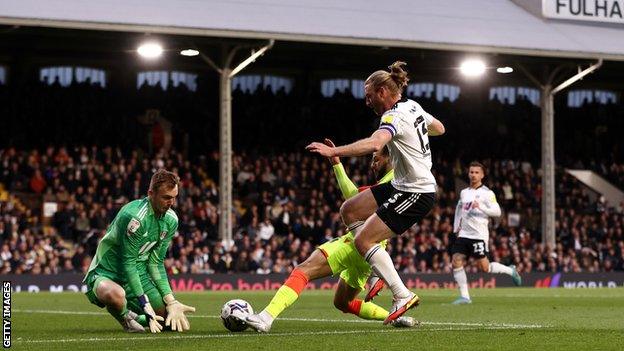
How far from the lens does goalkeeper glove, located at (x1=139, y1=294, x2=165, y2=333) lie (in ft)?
35.5

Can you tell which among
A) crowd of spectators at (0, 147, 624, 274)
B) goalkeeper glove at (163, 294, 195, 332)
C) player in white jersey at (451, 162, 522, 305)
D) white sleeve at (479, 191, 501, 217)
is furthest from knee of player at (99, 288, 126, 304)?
crowd of spectators at (0, 147, 624, 274)

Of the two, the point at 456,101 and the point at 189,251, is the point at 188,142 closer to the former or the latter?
the point at 189,251

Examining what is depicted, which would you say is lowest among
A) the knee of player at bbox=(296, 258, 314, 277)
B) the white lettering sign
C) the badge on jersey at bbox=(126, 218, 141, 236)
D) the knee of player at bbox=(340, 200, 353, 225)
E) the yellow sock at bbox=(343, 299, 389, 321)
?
the yellow sock at bbox=(343, 299, 389, 321)

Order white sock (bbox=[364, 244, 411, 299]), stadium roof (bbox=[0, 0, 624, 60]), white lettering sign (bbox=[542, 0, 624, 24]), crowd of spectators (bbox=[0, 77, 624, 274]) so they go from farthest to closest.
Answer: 1. white lettering sign (bbox=[542, 0, 624, 24])
2. crowd of spectators (bbox=[0, 77, 624, 274])
3. stadium roof (bbox=[0, 0, 624, 60])
4. white sock (bbox=[364, 244, 411, 299])

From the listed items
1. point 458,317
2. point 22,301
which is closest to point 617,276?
point 22,301

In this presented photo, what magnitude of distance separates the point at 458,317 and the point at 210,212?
19.5 m

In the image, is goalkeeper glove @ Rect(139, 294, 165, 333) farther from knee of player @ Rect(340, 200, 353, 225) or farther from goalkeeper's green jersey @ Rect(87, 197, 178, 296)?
knee of player @ Rect(340, 200, 353, 225)

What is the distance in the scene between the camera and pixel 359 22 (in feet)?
109

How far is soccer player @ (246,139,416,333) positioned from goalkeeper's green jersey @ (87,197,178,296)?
3.29 ft

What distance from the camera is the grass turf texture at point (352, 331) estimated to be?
955cm

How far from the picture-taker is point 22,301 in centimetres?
2064

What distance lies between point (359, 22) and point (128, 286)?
22844 millimetres

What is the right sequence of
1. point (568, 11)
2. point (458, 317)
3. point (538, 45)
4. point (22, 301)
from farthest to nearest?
1. point (568, 11)
2. point (538, 45)
3. point (22, 301)
4. point (458, 317)

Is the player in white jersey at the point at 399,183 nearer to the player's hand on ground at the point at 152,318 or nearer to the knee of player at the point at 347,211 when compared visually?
the knee of player at the point at 347,211
